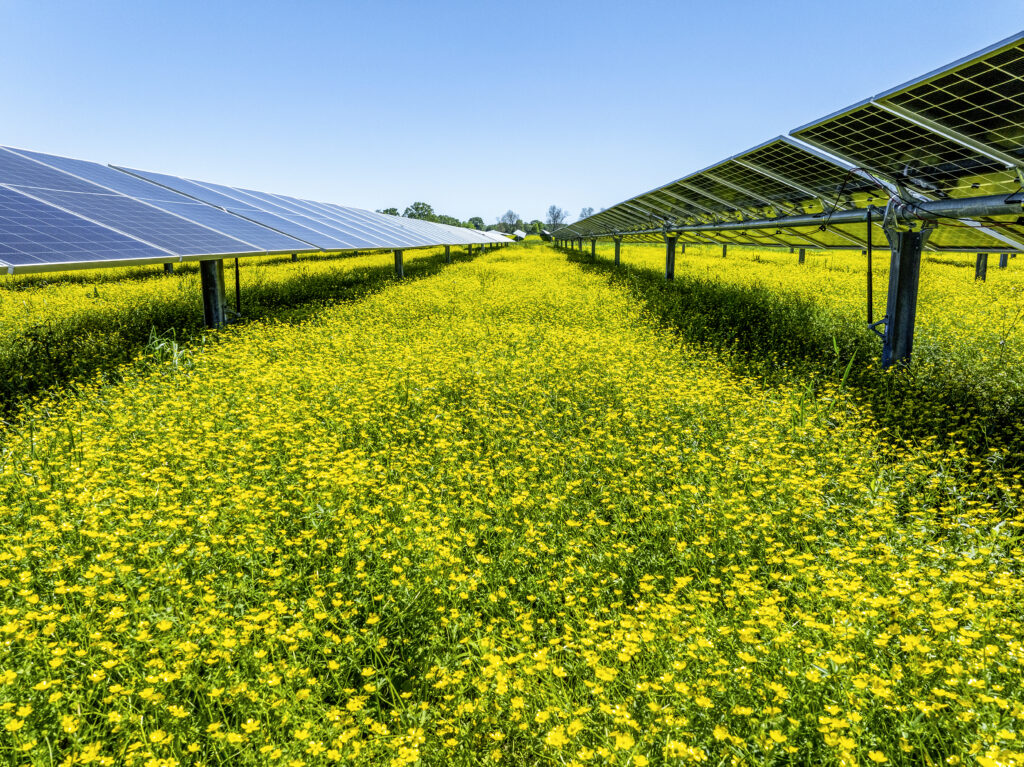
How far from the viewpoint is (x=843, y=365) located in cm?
815

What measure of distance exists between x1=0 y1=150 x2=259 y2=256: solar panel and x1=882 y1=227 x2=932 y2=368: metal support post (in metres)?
9.88

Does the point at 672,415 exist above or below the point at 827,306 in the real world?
below

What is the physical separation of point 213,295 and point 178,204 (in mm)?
3455

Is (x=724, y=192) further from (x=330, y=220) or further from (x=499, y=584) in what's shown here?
(x=330, y=220)

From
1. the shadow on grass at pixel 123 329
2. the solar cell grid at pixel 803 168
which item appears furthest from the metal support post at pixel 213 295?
the solar cell grid at pixel 803 168

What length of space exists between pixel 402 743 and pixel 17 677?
1.72m

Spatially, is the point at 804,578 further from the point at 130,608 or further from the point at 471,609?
the point at 130,608

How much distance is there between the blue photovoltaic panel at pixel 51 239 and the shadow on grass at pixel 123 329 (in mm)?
1372

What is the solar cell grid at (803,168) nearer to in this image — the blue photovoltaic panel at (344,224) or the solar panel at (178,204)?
the solar panel at (178,204)

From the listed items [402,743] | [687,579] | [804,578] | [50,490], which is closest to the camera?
[402,743]

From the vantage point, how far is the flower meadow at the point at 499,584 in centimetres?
223

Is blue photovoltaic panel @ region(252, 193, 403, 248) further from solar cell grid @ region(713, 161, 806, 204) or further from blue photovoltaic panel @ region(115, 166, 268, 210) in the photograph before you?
solar cell grid @ region(713, 161, 806, 204)

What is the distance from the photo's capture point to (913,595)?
8.96 feet

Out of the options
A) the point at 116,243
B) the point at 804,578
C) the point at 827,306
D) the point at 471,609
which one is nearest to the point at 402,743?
the point at 471,609
